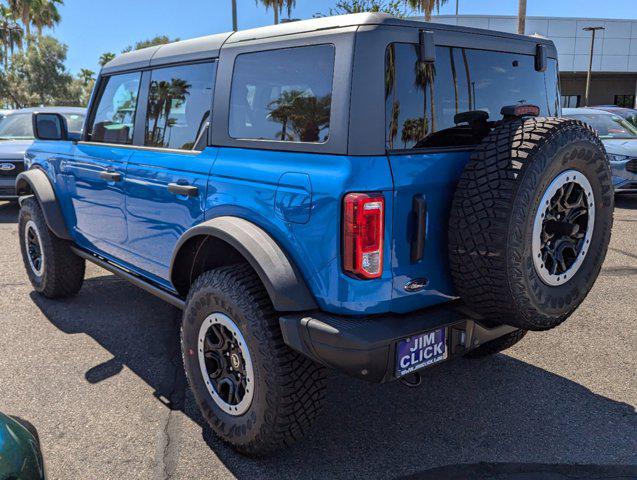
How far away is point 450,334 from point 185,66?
2.14 meters

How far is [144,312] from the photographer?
4754 mm

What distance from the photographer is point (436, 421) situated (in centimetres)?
309

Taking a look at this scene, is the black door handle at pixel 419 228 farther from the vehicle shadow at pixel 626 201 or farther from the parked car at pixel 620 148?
the vehicle shadow at pixel 626 201

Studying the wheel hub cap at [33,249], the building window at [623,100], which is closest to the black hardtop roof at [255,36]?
the wheel hub cap at [33,249]

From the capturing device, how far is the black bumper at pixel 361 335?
2.22 m

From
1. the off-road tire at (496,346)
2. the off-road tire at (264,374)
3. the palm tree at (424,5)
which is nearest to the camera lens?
the off-road tire at (264,374)

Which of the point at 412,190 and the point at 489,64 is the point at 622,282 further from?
the point at 412,190

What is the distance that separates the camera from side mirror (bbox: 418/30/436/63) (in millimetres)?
2393

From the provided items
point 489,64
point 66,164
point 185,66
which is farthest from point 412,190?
point 66,164

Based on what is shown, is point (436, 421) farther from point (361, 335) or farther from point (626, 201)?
point (626, 201)

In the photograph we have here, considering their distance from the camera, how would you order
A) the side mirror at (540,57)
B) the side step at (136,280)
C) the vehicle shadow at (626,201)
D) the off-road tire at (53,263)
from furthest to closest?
the vehicle shadow at (626,201) < the off-road tire at (53,263) < the side step at (136,280) < the side mirror at (540,57)

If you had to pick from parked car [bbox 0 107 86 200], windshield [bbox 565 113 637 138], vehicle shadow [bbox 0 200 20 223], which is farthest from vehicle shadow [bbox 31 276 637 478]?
windshield [bbox 565 113 637 138]

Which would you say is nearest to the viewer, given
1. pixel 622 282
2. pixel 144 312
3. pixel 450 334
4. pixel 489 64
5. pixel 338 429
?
pixel 450 334

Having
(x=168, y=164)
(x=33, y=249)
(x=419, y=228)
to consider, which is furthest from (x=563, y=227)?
(x=33, y=249)
